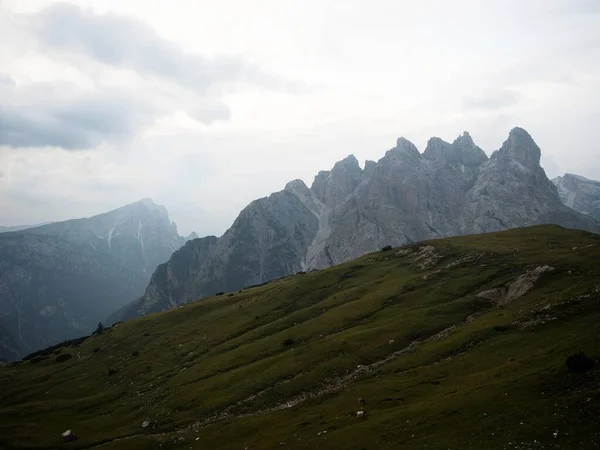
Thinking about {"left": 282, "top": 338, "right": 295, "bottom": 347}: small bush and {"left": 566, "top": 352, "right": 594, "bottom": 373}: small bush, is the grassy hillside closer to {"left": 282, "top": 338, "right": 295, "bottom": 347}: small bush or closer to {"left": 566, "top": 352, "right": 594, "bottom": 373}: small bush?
{"left": 282, "top": 338, "right": 295, "bottom": 347}: small bush

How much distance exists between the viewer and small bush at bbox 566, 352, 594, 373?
111 feet

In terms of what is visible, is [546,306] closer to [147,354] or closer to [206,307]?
[147,354]

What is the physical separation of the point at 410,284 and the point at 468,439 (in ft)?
192

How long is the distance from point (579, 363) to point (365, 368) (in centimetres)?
2648

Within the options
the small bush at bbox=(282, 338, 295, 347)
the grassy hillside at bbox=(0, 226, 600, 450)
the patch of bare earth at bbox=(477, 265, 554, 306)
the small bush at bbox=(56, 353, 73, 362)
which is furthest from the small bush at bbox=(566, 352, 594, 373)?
the small bush at bbox=(56, 353, 73, 362)

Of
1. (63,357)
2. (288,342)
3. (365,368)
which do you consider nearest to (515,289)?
(365,368)

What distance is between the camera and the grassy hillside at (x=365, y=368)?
34.0 m

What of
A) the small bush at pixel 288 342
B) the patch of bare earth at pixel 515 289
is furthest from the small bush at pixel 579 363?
the small bush at pixel 288 342

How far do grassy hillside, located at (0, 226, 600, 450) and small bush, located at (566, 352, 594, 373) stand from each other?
664 mm

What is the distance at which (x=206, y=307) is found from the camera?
11856 centimetres

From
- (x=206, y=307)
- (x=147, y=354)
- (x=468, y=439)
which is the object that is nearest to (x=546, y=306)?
(x=468, y=439)

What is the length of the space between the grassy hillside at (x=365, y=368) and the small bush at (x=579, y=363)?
0.66m

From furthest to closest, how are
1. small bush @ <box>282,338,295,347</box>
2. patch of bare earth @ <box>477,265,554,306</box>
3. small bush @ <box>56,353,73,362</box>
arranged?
small bush @ <box>56,353,73,362</box>, small bush @ <box>282,338,295,347</box>, patch of bare earth @ <box>477,265,554,306</box>

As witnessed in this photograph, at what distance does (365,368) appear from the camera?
55.2 meters
